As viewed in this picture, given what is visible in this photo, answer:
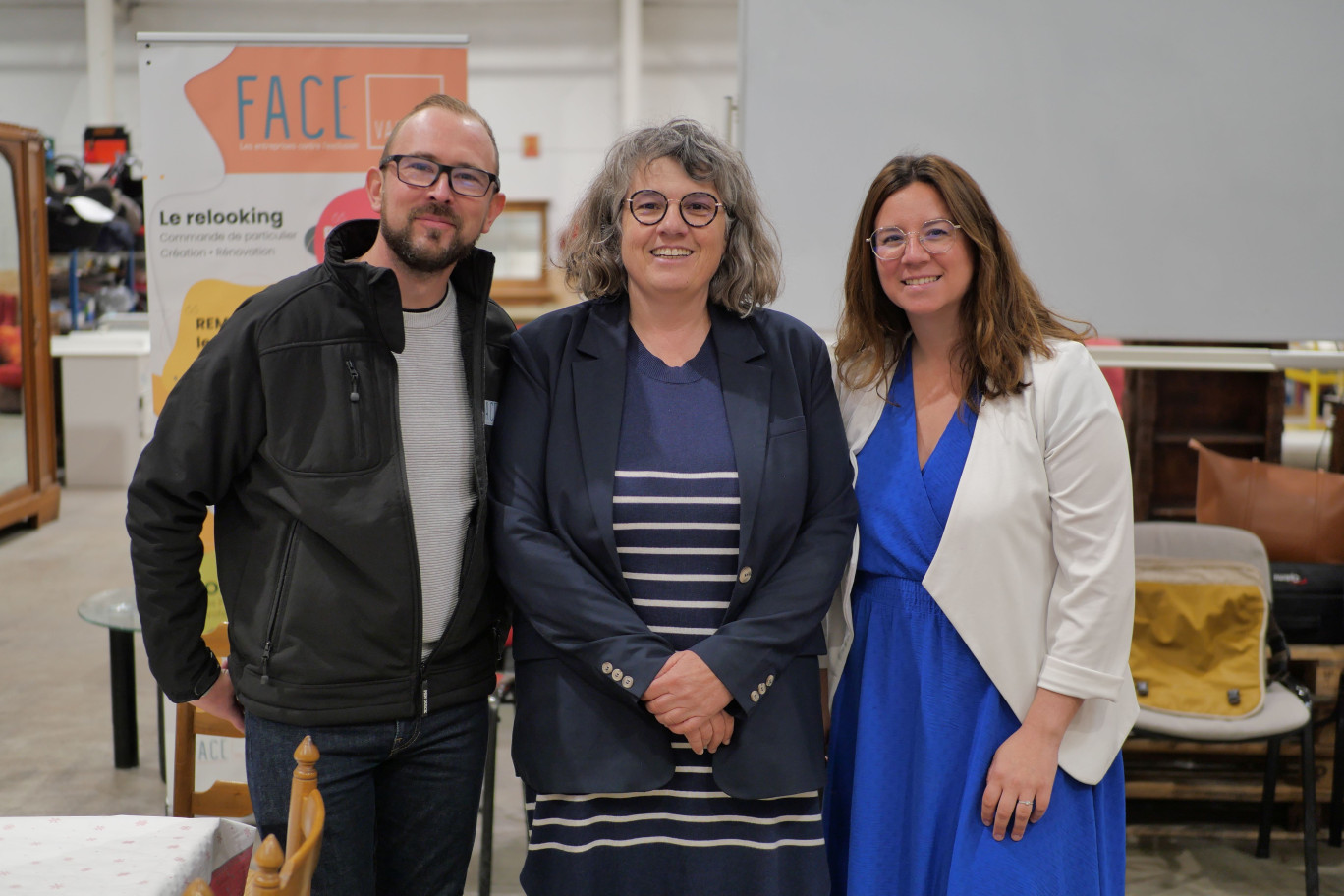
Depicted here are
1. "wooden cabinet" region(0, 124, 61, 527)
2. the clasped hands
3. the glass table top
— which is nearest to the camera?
the clasped hands

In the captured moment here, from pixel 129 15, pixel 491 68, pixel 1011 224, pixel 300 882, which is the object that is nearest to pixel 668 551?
pixel 300 882

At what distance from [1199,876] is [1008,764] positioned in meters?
1.81

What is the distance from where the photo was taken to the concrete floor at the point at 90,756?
3.01m

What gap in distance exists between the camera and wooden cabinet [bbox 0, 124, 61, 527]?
6.52 meters

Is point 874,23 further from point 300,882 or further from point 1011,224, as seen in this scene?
point 300,882

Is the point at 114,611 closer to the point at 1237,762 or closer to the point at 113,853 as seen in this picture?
the point at 113,853

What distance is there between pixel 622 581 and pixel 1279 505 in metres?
2.86

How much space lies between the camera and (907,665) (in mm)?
1697

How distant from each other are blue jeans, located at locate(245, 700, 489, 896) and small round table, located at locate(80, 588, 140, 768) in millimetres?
1927

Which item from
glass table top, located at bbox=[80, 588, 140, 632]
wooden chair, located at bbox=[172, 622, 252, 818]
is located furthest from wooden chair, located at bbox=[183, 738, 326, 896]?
glass table top, located at bbox=[80, 588, 140, 632]

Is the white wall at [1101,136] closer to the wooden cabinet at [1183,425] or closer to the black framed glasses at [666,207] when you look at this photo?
the black framed glasses at [666,207]

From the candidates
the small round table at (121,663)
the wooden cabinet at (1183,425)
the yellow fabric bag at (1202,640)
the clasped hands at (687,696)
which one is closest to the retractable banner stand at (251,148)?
the small round table at (121,663)

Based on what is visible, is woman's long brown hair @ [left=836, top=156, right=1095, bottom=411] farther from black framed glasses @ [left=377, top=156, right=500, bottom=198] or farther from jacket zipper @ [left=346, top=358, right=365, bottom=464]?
jacket zipper @ [left=346, top=358, right=365, bottom=464]

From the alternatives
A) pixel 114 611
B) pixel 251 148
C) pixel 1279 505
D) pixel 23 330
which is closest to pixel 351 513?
pixel 251 148
